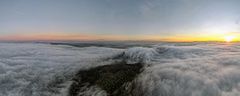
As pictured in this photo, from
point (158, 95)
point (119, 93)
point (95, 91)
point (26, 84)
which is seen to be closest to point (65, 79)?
point (26, 84)

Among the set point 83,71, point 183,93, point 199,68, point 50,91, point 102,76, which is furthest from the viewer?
point 83,71

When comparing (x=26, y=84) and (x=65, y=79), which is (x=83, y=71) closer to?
(x=65, y=79)

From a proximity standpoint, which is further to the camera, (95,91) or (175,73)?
(95,91)

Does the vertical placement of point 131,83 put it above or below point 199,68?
below

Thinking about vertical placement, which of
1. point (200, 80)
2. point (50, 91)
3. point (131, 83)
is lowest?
point (50, 91)

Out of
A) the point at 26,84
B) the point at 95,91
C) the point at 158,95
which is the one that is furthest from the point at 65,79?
the point at 158,95

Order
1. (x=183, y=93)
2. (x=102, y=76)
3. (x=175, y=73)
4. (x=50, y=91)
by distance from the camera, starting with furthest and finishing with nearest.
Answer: (x=102, y=76), (x=50, y=91), (x=175, y=73), (x=183, y=93)
